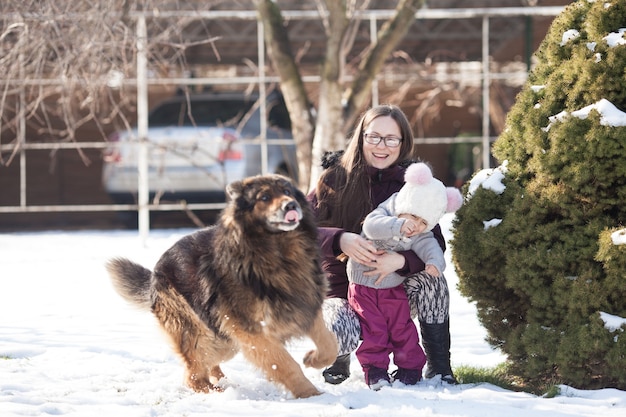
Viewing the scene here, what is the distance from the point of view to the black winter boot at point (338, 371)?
13.9ft

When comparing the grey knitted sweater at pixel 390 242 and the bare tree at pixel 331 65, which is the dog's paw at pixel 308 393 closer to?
the grey knitted sweater at pixel 390 242

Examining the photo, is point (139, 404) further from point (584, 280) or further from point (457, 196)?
point (584, 280)

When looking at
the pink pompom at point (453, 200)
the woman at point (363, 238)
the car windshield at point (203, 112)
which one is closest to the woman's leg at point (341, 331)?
the woman at point (363, 238)

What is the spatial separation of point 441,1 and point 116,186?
6.07 m

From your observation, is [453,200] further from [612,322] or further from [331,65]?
[331,65]

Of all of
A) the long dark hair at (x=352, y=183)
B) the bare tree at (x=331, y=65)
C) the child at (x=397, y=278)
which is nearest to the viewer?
the child at (x=397, y=278)

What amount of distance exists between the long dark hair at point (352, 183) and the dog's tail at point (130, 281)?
0.98 meters

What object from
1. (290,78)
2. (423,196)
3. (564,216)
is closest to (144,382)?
(423,196)

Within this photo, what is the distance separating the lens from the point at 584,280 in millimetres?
3672

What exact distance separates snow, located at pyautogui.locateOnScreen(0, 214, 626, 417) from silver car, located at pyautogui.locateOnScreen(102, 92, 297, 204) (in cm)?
374

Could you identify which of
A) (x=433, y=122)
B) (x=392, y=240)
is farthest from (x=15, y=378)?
(x=433, y=122)

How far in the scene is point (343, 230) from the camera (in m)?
4.11

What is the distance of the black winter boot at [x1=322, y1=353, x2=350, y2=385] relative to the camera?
13.9 ft

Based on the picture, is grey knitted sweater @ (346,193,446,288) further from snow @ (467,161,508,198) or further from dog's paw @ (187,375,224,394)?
dog's paw @ (187,375,224,394)
